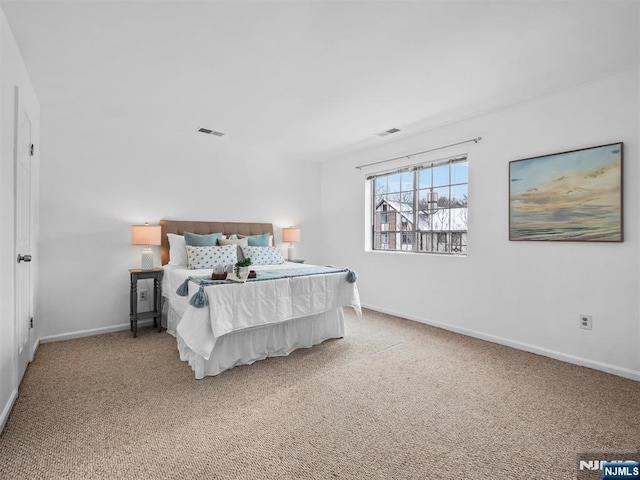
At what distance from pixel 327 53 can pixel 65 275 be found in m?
3.58

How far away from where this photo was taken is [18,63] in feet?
7.84

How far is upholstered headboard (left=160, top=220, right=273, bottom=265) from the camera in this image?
165 inches

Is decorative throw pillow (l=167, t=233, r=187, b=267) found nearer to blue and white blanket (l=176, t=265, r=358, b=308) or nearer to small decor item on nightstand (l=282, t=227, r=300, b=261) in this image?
blue and white blanket (l=176, t=265, r=358, b=308)

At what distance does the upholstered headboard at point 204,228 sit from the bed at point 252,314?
1.41ft

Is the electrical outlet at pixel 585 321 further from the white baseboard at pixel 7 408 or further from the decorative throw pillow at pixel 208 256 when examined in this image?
the white baseboard at pixel 7 408

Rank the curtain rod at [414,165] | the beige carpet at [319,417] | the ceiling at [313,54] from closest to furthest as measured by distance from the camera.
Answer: the beige carpet at [319,417]
the ceiling at [313,54]
the curtain rod at [414,165]

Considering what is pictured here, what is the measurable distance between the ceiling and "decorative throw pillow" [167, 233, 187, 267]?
4.80 ft

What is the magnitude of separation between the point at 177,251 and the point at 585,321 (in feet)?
14.2

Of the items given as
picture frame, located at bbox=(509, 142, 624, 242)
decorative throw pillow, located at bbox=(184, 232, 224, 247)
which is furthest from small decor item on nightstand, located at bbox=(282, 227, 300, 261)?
picture frame, located at bbox=(509, 142, 624, 242)

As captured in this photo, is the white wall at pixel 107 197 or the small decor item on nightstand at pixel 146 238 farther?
the small decor item on nightstand at pixel 146 238

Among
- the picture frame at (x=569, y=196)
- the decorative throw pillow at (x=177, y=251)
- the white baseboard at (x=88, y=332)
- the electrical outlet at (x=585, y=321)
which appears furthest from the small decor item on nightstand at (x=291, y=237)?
the electrical outlet at (x=585, y=321)

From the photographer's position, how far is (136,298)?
3.74m

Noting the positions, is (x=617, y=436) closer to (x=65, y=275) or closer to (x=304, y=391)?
(x=304, y=391)

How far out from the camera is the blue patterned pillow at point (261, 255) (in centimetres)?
421
